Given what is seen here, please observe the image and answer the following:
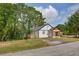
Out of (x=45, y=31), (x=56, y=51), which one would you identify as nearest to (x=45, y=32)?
(x=45, y=31)

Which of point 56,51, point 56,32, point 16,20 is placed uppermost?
point 16,20

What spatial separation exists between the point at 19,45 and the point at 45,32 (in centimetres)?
26

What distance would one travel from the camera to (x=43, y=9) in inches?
160

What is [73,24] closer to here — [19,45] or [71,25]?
[71,25]

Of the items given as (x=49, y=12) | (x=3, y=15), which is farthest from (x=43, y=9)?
(x=3, y=15)

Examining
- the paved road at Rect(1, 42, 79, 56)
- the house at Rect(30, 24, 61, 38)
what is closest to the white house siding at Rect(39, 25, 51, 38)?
the house at Rect(30, 24, 61, 38)

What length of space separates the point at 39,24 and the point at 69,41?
0.31 meters

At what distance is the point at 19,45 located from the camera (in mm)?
4066

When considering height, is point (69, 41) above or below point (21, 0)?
below

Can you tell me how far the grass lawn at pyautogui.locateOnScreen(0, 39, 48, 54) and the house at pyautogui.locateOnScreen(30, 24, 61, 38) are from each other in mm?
53

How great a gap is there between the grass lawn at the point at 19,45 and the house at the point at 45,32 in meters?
0.05

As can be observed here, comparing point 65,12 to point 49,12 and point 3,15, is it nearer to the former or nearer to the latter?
point 49,12

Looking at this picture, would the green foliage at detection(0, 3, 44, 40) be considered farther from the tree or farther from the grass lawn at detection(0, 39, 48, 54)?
the tree

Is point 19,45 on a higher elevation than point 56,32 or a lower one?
lower
